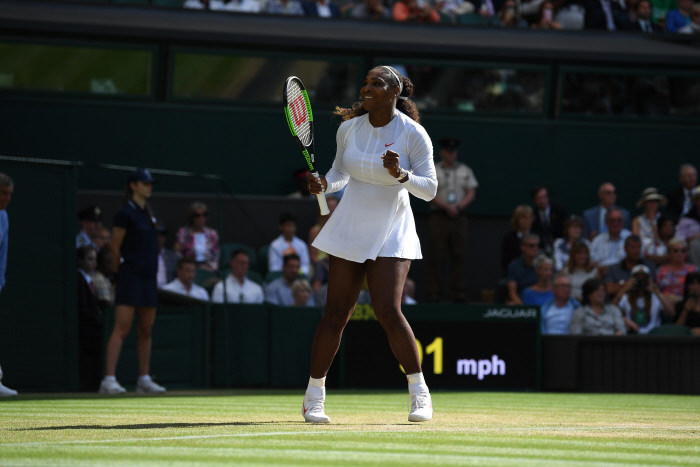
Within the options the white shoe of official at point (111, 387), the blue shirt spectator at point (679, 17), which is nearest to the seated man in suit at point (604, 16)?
the blue shirt spectator at point (679, 17)

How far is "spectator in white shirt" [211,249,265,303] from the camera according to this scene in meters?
13.3

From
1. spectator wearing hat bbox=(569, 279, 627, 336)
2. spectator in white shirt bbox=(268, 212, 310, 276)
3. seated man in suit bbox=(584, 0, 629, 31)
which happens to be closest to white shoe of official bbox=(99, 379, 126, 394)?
spectator in white shirt bbox=(268, 212, 310, 276)

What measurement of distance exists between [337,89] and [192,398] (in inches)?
312

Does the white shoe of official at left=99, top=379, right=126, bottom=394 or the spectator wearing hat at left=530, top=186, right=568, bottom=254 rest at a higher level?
the spectator wearing hat at left=530, top=186, right=568, bottom=254

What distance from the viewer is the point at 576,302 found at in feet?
44.9

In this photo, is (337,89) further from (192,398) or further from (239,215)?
(192,398)

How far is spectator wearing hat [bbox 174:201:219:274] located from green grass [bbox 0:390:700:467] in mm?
4325

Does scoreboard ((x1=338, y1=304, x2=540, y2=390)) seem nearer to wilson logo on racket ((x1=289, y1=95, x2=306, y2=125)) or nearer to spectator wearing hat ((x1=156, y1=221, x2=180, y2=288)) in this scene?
spectator wearing hat ((x1=156, y1=221, x2=180, y2=288))

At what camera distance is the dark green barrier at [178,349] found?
11891 millimetres

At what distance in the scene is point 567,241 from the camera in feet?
49.8

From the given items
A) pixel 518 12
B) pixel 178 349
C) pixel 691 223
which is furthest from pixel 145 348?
pixel 518 12

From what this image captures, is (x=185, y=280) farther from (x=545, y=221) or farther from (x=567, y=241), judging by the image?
(x=545, y=221)

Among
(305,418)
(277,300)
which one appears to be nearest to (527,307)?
(277,300)

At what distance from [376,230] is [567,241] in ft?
29.5
